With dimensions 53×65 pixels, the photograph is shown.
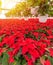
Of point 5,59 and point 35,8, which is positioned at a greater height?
point 35,8

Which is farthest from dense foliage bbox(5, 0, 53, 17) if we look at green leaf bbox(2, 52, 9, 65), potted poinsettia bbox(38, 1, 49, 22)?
green leaf bbox(2, 52, 9, 65)

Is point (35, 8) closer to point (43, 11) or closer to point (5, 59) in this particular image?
point (43, 11)

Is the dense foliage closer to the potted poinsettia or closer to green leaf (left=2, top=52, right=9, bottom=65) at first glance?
the potted poinsettia

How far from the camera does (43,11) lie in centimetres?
239

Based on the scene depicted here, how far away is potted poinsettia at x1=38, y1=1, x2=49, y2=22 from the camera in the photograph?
2342 millimetres

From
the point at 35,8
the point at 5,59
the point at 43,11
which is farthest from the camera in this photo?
the point at 43,11

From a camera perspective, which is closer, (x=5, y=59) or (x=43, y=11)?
(x=5, y=59)

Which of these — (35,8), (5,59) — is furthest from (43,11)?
(5,59)

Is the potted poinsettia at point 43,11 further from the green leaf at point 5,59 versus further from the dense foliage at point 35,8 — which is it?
the green leaf at point 5,59

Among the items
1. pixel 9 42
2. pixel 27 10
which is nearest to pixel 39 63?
pixel 9 42

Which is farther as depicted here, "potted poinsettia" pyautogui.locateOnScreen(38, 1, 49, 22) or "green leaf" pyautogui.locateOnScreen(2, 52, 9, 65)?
"potted poinsettia" pyautogui.locateOnScreen(38, 1, 49, 22)

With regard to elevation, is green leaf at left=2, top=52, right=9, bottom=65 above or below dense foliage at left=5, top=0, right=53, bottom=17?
below

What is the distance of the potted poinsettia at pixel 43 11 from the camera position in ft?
7.68

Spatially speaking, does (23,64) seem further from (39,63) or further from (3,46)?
(3,46)
